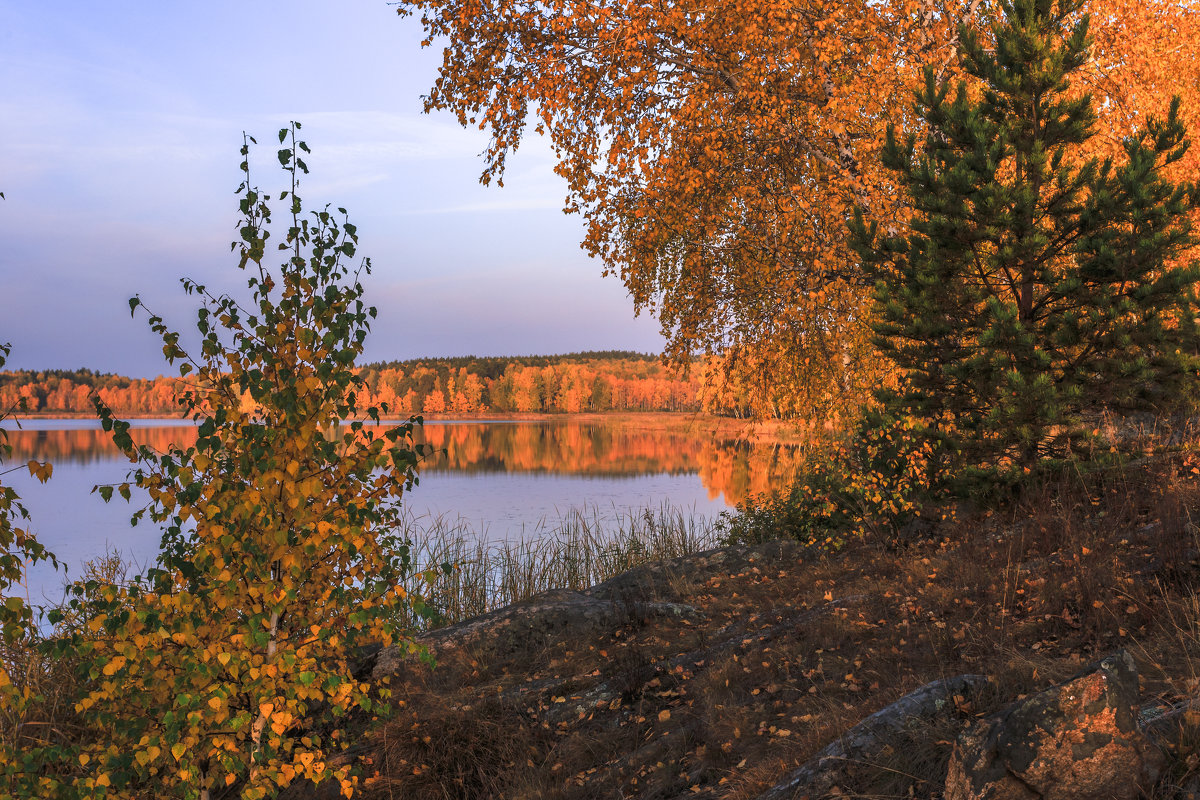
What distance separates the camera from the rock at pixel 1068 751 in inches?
113

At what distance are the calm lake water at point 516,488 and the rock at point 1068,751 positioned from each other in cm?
675

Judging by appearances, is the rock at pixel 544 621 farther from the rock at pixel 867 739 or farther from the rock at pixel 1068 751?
the rock at pixel 1068 751

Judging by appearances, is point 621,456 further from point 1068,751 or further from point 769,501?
point 1068,751

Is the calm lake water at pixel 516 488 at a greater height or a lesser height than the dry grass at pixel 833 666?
lesser

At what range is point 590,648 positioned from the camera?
277 inches

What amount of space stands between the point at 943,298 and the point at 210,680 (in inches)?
299

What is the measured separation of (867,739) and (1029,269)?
6.59m

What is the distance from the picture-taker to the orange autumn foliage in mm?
11195

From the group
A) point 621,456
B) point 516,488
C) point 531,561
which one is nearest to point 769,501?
point 531,561

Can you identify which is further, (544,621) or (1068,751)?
(544,621)

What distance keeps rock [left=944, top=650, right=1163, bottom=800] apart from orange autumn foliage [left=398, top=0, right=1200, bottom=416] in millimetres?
8823

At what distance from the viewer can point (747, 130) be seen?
12.9 metres

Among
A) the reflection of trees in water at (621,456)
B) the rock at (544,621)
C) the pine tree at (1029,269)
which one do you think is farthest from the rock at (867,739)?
the reflection of trees in water at (621,456)

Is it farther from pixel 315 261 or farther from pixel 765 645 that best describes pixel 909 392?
pixel 315 261
